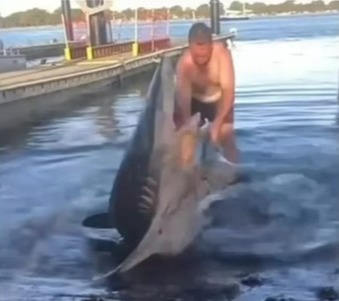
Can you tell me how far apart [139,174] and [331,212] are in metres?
2.11

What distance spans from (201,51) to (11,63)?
1995 centimetres

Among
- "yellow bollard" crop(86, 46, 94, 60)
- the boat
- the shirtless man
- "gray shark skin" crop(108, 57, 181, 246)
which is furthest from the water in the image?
the boat

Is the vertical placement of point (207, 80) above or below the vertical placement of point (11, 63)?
above

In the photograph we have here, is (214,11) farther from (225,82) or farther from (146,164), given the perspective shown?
(146,164)

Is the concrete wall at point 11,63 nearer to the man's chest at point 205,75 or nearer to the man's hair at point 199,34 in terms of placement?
the man's chest at point 205,75

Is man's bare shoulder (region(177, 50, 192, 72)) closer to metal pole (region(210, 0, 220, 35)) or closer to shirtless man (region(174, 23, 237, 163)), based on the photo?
shirtless man (region(174, 23, 237, 163))

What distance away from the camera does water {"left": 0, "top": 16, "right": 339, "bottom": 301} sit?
19.3ft

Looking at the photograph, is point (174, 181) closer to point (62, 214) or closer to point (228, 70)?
point (228, 70)

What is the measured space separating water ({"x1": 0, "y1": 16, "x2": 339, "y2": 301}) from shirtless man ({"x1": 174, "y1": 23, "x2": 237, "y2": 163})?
2.37 ft

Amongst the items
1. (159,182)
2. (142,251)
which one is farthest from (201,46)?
(142,251)

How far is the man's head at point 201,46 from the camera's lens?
6.84 m

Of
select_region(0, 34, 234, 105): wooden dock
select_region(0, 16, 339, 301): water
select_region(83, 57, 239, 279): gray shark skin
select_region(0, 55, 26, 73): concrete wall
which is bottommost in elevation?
select_region(0, 55, 26, 73): concrete wall

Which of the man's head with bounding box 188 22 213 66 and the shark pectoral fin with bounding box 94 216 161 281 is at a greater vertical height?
the man's head with bounding box 188 22 213 66

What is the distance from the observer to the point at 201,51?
6.95 meters
